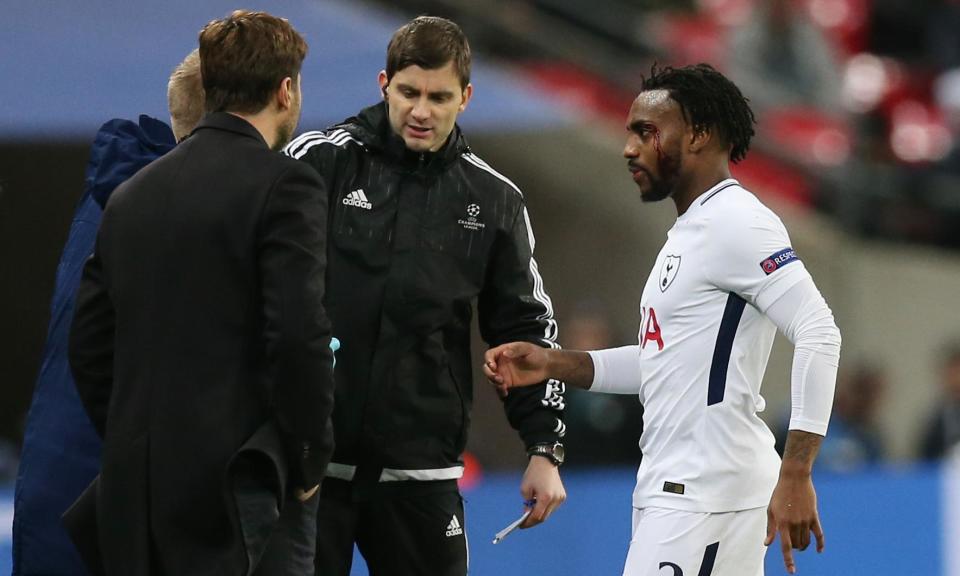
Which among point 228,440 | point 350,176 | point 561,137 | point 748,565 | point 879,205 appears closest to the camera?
point 228,440

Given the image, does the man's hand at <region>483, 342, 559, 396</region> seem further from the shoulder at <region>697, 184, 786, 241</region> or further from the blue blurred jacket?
the blue blurred jacket

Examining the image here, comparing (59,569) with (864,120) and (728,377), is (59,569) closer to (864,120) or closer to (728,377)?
(728,377)

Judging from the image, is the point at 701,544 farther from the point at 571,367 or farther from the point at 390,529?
the point at 390,529

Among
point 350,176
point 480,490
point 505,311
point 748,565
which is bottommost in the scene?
point 480,490

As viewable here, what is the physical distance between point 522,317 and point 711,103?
838 millimetres

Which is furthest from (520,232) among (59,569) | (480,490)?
(480,490)

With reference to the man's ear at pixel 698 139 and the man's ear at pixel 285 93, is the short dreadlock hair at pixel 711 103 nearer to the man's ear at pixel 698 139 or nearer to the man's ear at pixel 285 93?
the man's ear at pixel 698 139

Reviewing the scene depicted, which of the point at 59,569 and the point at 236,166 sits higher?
the point at 236,166

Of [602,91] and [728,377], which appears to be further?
[602,91]

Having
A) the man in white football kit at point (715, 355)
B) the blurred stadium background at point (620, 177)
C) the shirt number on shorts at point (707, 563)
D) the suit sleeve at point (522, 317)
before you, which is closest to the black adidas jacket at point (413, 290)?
the suit sleeve at point (522, 317)

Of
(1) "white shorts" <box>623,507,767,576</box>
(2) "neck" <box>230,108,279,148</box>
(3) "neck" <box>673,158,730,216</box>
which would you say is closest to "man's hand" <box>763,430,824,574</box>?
(1) "white shorts" <box>623,507,767,576</box>

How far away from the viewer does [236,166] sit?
347 cm

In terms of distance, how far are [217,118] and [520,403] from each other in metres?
1.40

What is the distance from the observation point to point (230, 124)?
356cm
